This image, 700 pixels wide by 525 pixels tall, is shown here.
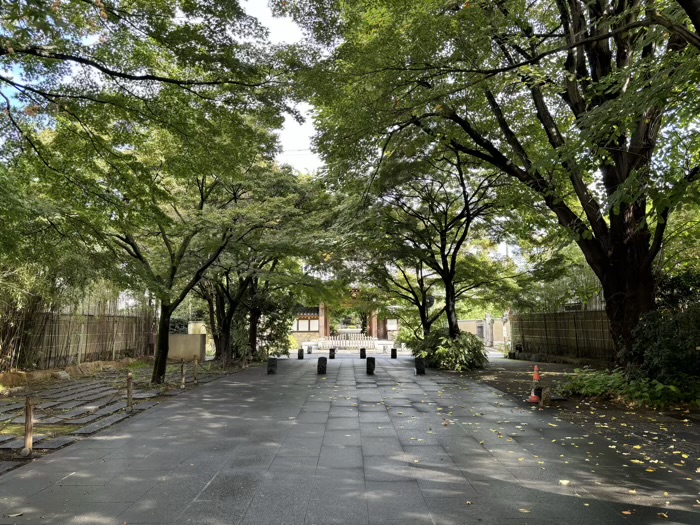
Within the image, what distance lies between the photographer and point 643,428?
7293mm

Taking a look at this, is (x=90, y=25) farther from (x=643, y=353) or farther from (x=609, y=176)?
(x=643, y=353)

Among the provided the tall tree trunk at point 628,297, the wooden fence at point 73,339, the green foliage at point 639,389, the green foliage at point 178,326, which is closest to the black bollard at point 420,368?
the green foliage at point 639,389

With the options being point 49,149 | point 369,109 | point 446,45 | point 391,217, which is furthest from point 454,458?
point 391,217

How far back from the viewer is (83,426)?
7.81 meters

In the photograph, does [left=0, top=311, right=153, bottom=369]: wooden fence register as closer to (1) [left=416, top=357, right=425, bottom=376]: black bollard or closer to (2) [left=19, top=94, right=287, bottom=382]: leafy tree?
(2) [left=19, top=94, right=287, bottom=382]: leafy tree

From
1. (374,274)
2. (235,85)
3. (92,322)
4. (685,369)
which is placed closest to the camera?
(235,85)

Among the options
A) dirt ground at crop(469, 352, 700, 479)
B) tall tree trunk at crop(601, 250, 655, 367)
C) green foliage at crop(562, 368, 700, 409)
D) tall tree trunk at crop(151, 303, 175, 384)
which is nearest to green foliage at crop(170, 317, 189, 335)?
tall tree trunk at crop(151, 303, 175, 384)

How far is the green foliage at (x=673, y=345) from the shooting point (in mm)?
8922

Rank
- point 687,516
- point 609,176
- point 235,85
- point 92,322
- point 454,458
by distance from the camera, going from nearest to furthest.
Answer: point 687,516
point 454,458
point 235,85
point 609,176
point 92,322

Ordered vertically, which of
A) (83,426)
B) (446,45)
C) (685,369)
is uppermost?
(446,45)

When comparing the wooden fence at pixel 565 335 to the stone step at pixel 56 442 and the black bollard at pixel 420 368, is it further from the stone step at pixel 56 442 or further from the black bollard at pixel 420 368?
the stone step at pixel 56 442

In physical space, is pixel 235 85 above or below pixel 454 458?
above

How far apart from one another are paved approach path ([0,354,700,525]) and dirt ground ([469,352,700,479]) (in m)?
0.26

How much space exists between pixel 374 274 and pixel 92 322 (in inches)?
435
